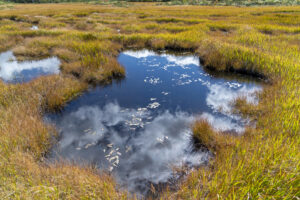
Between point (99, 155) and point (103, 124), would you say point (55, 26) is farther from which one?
point (99, 155)

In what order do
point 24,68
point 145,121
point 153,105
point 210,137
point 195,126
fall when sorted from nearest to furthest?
point 210,137
point 195,126
point 145,121
point 153,105
point 24,68

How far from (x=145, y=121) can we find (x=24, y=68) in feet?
30.5

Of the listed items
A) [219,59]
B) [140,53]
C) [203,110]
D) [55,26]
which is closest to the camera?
[203,110]

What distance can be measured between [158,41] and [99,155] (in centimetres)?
1127

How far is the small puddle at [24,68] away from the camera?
8969mm

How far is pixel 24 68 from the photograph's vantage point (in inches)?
408

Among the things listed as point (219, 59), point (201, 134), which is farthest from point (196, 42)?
point (201, 134)

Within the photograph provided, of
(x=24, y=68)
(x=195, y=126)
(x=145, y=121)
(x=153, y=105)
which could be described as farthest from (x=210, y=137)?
(x=24, y=68)

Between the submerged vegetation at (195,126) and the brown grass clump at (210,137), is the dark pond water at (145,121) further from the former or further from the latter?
the submerged vegetation at (195,126)

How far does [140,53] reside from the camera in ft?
43.0

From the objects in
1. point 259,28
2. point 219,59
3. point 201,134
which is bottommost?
point 201,134

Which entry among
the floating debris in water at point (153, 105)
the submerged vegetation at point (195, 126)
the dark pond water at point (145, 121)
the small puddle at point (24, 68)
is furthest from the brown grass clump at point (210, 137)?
the small puddle at point (24, 68)

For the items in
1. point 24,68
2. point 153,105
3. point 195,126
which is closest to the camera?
point 195,126

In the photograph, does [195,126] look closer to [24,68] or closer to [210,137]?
[210,137]
